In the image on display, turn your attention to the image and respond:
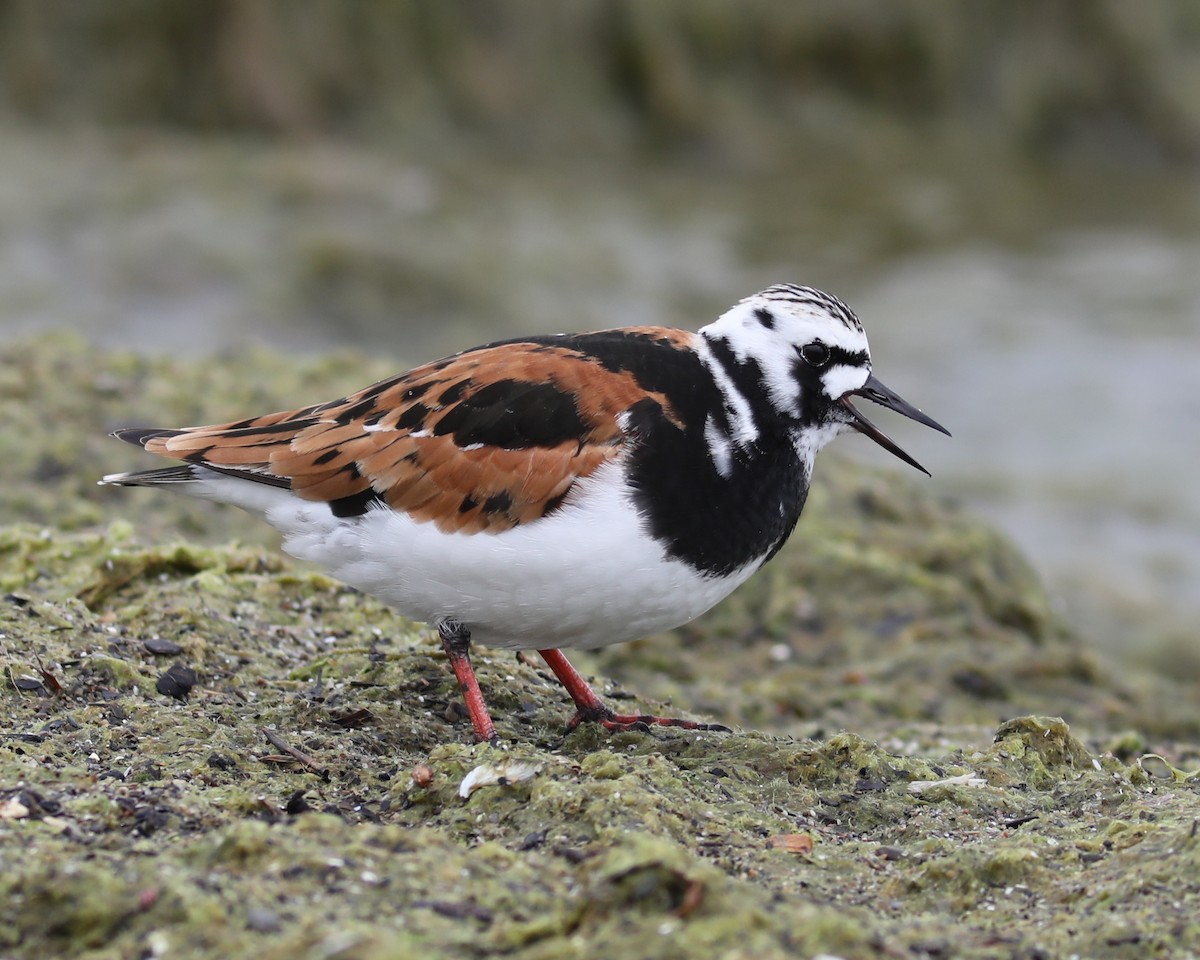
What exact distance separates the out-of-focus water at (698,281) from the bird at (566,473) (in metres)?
5.38

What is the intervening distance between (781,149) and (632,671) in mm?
12841

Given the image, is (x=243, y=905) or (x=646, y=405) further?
(x=646, y=405)

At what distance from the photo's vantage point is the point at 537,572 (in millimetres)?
4062

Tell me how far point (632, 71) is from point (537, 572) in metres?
14.2

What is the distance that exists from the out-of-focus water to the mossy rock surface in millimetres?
3410

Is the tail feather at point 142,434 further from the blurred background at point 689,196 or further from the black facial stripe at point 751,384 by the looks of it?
the blurred background at point 689,196

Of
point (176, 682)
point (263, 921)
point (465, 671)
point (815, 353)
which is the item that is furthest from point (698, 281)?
point (263, 921)

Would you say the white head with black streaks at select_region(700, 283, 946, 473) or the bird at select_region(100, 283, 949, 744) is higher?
the white head with black streaks at select_region(700, 283, 946, 473)

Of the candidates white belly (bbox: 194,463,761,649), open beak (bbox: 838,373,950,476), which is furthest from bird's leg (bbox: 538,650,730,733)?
open beak (bbox: 838,373,950,476)

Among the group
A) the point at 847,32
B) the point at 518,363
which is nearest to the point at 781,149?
the point at 847,32

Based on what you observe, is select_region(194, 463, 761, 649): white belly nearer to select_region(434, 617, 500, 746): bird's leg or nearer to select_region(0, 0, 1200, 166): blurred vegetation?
select_region(434, 617, 500, 746): bird's leg

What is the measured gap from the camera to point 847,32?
1809 centimetres

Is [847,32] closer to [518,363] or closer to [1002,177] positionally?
[1002,177]

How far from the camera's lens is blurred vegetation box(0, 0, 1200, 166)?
49.0 ft
